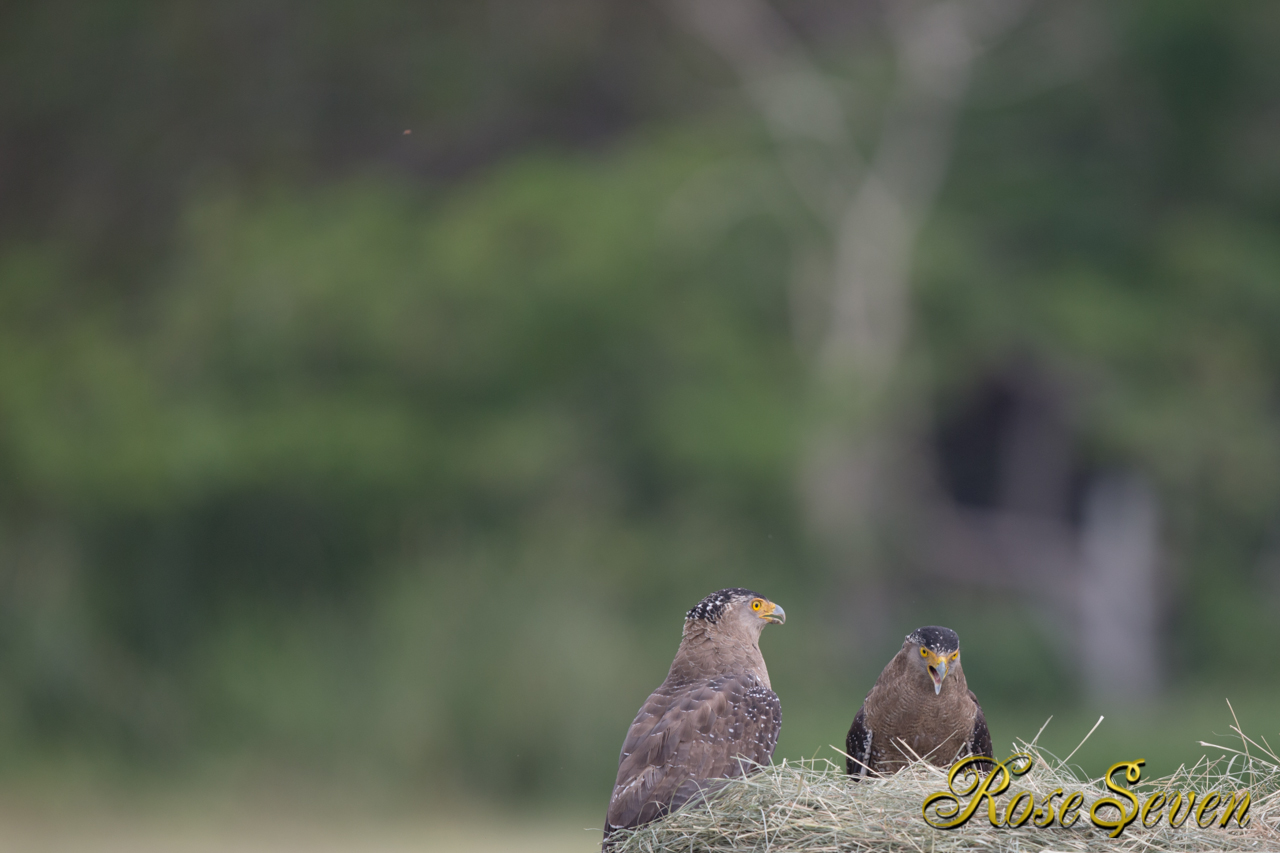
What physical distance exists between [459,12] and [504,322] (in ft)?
15.0

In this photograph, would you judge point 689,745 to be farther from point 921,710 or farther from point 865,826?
point 921,710

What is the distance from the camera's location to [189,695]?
30.6 feet

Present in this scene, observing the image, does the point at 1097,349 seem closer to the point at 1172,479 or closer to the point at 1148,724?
the point at 1172,479

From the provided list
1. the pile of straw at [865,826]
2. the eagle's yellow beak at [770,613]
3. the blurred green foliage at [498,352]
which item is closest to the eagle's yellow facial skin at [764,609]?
the eagle's yellow beak at [770,613]

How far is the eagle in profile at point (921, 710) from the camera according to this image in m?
2.95

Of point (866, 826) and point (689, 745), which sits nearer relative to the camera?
point (866, 826)

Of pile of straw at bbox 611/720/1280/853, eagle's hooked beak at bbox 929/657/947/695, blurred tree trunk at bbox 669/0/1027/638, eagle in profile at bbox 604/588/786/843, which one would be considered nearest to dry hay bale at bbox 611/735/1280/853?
pile of straw at bbox 611/720/1280/853

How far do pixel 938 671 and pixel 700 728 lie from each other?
54 centimetres

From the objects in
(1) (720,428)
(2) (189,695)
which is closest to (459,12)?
(1) (720,428)

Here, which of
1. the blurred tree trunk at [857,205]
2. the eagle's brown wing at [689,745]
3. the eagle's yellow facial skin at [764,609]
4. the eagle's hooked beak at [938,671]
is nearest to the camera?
the eagle's brown wing at [689,745]

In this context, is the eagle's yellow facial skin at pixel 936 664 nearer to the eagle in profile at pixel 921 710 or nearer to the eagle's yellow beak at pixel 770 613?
the eagle in profile at pixel 921 710

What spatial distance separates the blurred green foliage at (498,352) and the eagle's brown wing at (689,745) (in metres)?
5.17

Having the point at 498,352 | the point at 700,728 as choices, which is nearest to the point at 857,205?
the point at 498,352

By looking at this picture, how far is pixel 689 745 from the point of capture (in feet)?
9.20
